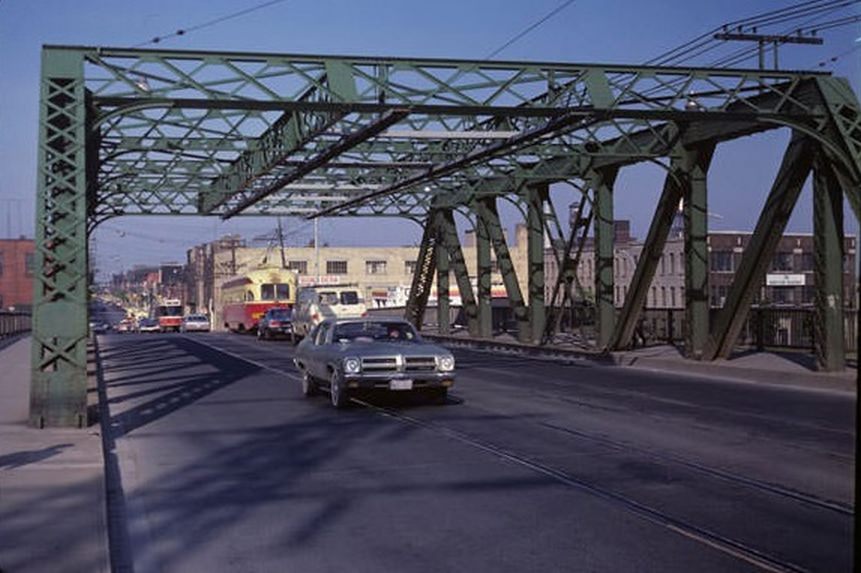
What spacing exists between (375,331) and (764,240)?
983cm

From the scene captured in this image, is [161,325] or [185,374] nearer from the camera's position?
[185,374]

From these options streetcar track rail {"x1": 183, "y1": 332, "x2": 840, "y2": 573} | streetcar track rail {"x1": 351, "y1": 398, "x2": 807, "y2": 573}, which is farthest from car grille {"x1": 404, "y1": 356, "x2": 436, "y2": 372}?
streetcar track rail {"x1": 351, "y1": 398, "x2": 807, "y2": 573}

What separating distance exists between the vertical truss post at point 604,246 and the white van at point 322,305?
1367 centimetres

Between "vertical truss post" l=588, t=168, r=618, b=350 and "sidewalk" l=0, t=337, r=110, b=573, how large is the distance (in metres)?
19.9

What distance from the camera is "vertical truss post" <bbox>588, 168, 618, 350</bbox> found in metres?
32.2

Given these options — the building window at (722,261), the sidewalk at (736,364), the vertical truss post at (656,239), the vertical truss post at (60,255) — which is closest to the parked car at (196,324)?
the building window at (722,261)

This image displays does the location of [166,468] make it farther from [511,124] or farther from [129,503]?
[511,124]

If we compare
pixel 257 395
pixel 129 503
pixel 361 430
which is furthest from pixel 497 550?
pixel 257 395

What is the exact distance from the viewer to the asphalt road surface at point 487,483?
25.8ft

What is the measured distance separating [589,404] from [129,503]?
10236mm

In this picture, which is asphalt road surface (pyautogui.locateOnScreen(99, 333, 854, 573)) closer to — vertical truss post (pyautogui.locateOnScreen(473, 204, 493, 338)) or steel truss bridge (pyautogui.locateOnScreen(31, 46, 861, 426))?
steel truss bridge (pyautogui.locateOnScreen(31, 46, 861, 426))

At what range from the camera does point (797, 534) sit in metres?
8.24

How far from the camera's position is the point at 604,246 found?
32.3 m

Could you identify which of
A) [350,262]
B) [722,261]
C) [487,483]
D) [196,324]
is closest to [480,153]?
[487,483]
